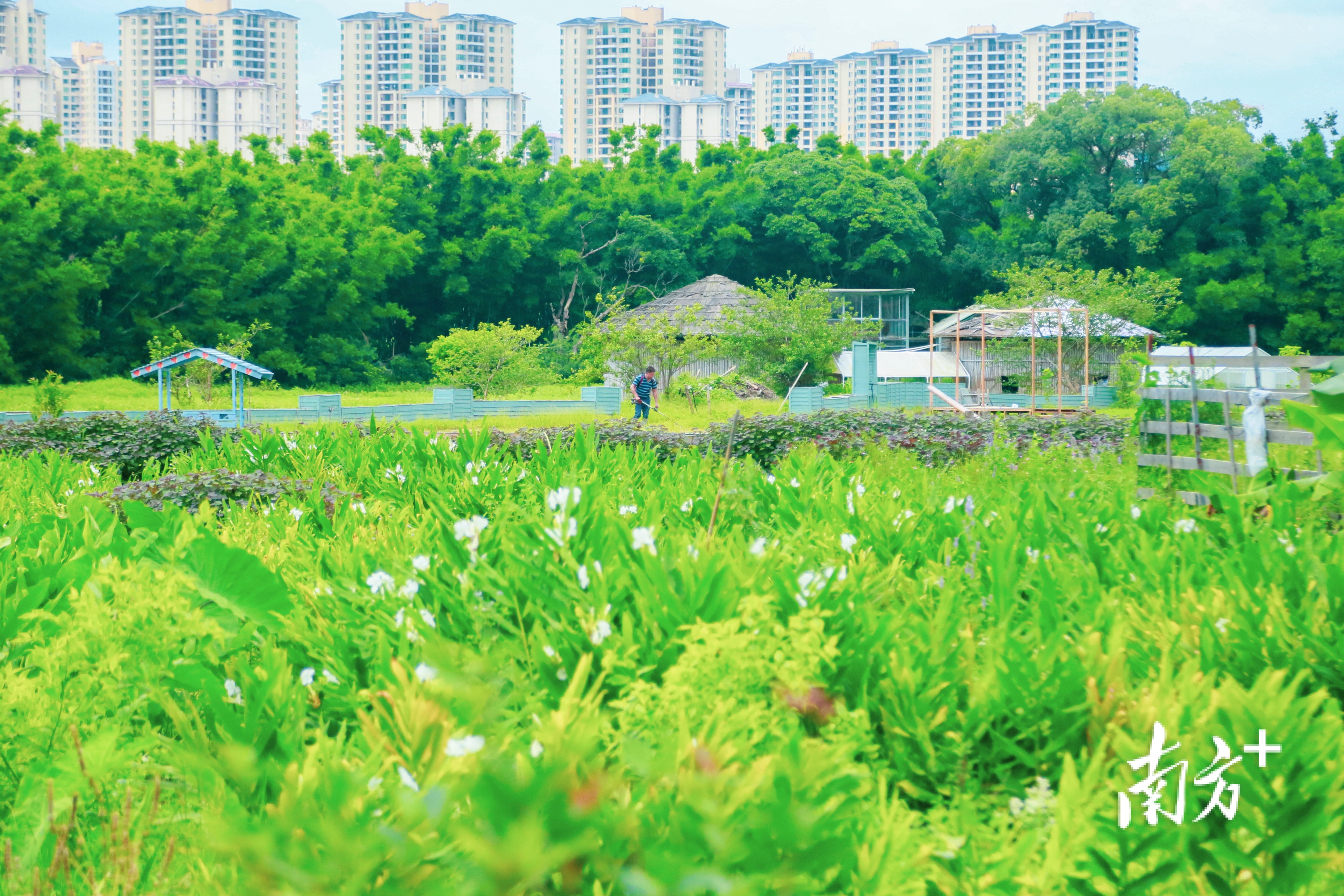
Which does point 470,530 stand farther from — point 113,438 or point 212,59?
point 212,59

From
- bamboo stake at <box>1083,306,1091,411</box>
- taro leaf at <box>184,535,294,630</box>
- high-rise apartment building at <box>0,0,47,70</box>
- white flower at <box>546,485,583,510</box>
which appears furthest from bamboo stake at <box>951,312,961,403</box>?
high-rise apartment building at <box>0,0,47,70</box>

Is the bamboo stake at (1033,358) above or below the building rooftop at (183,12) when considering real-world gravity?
below

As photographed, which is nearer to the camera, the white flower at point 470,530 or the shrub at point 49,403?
the white flower at point 470,530

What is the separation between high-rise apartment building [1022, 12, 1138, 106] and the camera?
122812 millimetres

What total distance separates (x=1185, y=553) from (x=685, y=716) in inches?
75.7

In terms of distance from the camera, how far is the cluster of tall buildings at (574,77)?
121500 mm

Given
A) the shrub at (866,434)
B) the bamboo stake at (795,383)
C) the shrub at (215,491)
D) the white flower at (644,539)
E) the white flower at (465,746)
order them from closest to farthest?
the white flower at (465,746)
the white flower at (644,539)
the bamboo stake at (795,383)
the shrub at (215,491)
the shrub at (866,434)

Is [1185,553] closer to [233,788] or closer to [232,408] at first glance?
[233,788]

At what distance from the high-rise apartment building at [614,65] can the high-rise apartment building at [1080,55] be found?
106 ft

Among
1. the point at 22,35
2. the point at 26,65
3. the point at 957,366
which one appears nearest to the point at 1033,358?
the point at 957,366

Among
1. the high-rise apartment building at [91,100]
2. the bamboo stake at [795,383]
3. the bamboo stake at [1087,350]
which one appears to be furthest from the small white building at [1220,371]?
the high-rise apartment building at [91,100]

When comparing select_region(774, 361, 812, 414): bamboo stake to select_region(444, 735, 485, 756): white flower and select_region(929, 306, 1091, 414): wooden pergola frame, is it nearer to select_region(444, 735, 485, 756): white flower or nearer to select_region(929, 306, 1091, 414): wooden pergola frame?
select_region(444, 735, 485, 756): white flower

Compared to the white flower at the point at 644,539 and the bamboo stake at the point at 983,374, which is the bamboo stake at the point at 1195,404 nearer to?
the white flower at the point at 644,539

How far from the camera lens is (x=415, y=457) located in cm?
610
